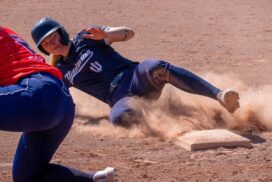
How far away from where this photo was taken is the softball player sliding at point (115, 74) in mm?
6914

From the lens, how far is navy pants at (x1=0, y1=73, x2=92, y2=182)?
408 centimetres

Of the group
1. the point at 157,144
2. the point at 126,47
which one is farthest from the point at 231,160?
the point at 126,47

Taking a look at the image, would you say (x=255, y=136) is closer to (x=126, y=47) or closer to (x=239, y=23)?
(x=126, y=47)

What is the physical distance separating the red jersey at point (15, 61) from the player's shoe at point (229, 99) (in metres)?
2.54

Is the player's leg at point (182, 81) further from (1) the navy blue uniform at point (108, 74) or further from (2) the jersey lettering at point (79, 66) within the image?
(2) the jersey lettering at point (79, 66)

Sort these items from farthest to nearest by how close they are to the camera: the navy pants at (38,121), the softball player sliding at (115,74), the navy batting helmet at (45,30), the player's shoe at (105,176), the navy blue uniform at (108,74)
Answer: the navy blue uniform at (108,74), the softball player sliding at (115,74), the navy batting helmet at (45,30), the player's shoe at (105,176), the navy pants at (38,121)

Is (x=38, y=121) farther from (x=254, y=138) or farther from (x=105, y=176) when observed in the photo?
(x=254, y=138)

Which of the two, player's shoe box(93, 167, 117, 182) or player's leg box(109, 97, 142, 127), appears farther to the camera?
player's leg box(109, 97, 142, 127)

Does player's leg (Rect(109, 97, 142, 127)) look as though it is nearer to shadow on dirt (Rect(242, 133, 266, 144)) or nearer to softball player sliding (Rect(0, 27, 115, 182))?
shadow on dirt (Rect(242, 133, 266, 144))

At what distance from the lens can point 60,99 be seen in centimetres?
421

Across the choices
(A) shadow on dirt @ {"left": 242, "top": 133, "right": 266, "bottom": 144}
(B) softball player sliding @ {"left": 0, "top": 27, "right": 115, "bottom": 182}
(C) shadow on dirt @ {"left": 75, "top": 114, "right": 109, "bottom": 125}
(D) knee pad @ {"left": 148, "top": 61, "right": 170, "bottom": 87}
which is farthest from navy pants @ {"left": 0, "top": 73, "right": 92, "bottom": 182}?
(C) shadow on dirt @ {"left": 75, "top": 114, "right": 109, "bottom": 125}

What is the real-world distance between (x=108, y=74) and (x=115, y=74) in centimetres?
7

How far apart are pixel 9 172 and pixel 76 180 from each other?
1218 mm

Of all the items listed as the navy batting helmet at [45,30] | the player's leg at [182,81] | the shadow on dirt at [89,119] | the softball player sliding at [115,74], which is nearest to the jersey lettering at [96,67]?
the softball player sliding at [115,74]
